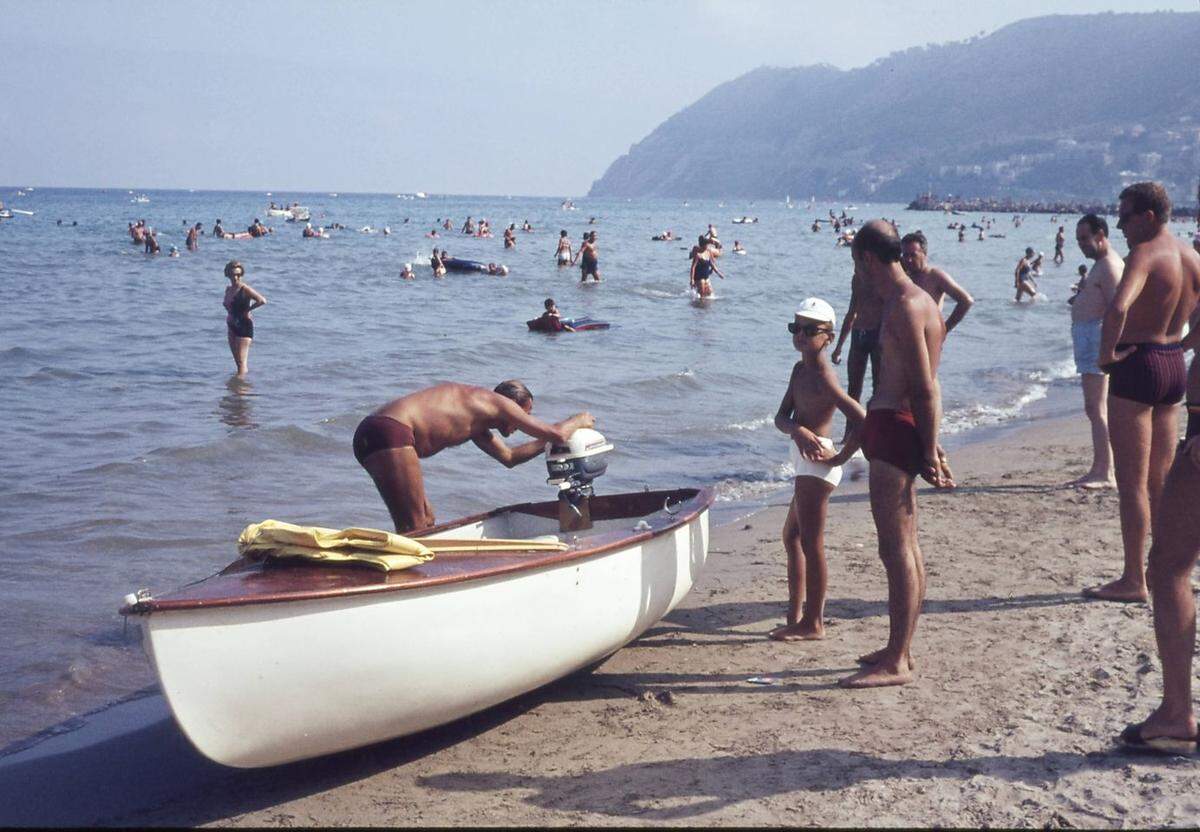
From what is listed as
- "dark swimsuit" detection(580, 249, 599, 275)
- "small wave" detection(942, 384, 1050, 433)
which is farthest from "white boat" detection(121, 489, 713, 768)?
"dark swimsuit" detection(580, 249, 599, 275)

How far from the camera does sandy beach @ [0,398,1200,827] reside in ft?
12.9

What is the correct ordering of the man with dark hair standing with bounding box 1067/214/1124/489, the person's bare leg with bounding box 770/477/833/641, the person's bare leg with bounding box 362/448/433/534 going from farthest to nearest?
1. the man with dark hair standing with bounding box 1067/214/1124/489
2. the person's bare leg with bounding box 362/448/433/534
3. the person's bare leg with bounding box 770/477/833/641

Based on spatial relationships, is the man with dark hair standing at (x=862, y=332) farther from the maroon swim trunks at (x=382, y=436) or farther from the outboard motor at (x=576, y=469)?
the maroon swim trunks at (x=382, y=436)

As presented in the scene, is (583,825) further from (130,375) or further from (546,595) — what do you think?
(130,375)

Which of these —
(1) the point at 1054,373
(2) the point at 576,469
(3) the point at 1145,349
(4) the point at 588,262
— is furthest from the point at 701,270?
(3) the point at 1145,349

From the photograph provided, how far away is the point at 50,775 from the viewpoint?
4.74 metres

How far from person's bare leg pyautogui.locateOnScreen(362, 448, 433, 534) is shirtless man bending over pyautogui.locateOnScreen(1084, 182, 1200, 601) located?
11.0ft

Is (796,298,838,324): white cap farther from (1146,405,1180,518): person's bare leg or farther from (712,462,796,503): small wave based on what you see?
(712,462,796,503): small wave

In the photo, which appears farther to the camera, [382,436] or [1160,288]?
[382,436]

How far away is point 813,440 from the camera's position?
5.32m

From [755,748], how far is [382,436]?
2.56 metres

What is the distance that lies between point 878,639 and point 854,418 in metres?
1.14

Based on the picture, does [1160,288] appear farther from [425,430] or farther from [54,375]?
[54,375]

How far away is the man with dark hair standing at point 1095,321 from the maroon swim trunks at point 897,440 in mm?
3034
